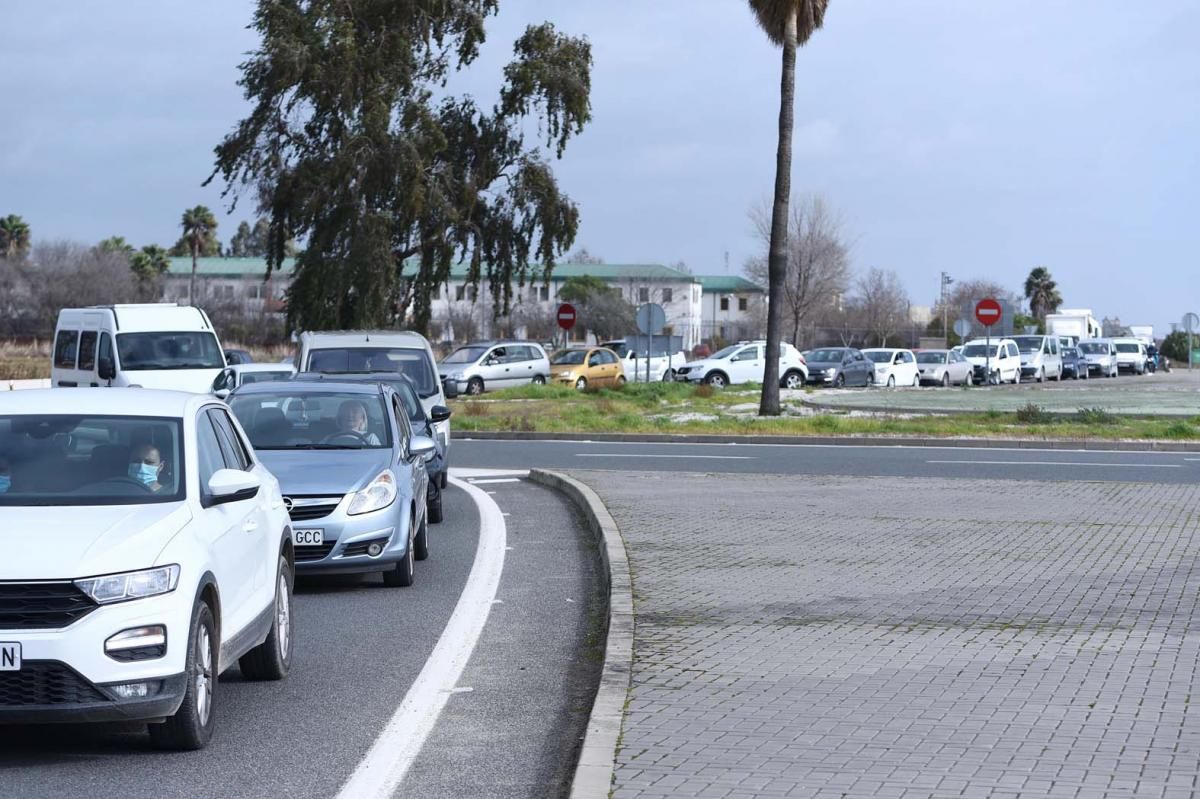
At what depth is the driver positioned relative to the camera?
1270 cm

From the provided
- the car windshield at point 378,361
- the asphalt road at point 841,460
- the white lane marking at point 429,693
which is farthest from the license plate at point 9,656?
the asphalt road at point 841,460

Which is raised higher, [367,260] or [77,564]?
[367,260]

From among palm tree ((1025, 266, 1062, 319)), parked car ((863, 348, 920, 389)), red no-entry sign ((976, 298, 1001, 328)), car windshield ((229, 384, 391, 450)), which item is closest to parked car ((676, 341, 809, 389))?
parked car ((863, 348, 920, 389))

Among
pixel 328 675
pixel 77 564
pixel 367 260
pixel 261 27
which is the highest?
pixel 261 27

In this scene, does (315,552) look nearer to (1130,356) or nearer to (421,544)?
(421,544)

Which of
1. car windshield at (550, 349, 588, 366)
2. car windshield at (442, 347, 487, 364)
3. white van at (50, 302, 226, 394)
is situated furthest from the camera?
car windshield at (550, 349, 588, 366)

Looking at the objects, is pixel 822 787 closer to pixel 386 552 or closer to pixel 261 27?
pixel 386 552

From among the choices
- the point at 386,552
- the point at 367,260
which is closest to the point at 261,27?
the point at 367,260

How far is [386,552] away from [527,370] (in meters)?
36.2

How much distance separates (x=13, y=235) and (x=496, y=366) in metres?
72.4

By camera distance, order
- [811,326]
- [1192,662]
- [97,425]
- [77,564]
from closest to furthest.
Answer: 1. [77,564]
2. [97,425]
3. [1192,662]
4. [811,326]

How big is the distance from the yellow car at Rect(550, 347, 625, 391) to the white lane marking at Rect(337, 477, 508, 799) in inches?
1390

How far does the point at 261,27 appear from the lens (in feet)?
158

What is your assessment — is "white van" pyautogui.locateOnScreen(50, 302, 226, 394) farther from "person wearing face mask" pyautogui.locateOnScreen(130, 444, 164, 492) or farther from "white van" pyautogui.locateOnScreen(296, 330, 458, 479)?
"person wearing face mask" pyautogui.locateOnScreen(130, 444, 164, 492)
